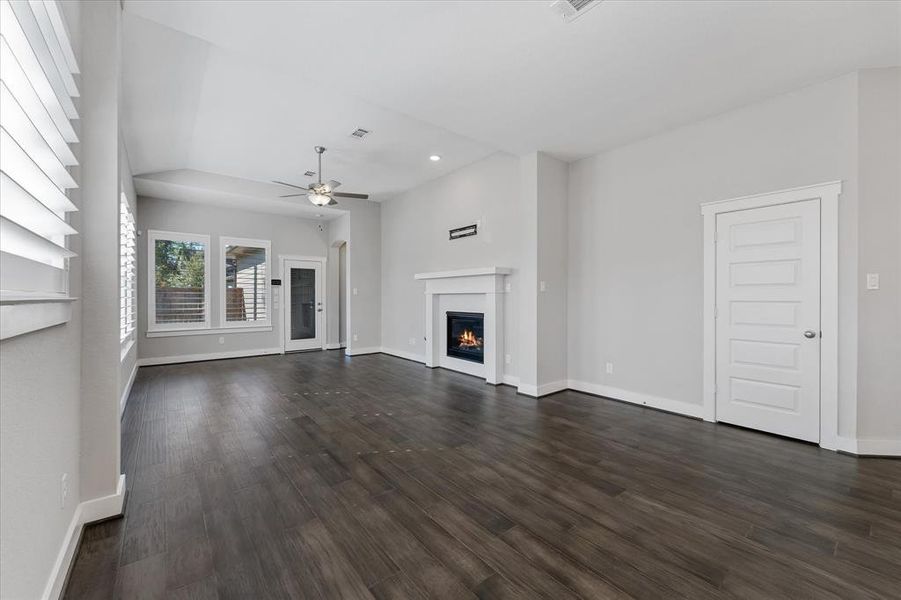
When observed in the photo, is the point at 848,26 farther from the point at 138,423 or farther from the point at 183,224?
the point at 183,224

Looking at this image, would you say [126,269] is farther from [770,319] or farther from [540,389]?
[770,319]

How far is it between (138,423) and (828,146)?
6.75 meters

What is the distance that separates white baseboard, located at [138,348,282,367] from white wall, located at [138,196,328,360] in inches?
1.6

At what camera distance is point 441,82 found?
10.9 ft

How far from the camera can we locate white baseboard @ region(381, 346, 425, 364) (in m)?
7.04

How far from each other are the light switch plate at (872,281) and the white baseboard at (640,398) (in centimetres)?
168

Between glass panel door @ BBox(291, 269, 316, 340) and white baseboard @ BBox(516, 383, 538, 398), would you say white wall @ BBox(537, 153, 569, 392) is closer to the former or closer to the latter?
white baseboard @ BBox(516, 383, 538, 398)

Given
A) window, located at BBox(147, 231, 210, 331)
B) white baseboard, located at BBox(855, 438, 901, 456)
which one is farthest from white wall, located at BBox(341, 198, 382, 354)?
white baseboard, located at BBox(855, 438, 901, 456)

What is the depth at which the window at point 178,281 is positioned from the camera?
6707 millimetres

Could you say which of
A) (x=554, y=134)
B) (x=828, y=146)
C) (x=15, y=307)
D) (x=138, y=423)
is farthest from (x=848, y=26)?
(x=138, y=423)

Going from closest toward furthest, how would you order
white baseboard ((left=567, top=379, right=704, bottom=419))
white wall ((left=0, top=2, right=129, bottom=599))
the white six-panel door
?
1. white wall ((left=0, top=2, right=129, bottom=599))
2. the white six-panel door
3. white baseboard ((left=567, top=379, right=704, bottom=419))

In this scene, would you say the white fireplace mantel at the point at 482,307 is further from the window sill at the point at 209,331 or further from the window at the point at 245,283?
the window sill at the point at 209,331

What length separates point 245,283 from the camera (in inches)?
302

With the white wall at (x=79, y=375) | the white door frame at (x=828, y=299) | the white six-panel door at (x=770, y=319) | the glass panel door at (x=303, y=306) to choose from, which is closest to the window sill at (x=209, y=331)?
the glass panel door at (x=303, y=306)
